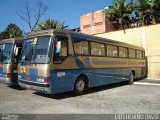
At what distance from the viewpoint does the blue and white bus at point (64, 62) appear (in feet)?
31.2

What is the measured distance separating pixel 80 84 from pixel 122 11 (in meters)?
19.2

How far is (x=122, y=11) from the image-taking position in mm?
28422

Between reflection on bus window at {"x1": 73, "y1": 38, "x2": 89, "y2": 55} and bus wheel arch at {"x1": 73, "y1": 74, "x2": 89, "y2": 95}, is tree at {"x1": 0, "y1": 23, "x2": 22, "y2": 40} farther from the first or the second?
bus wheel arch at {"x1": 73, "y1": 74, "x2": 89, "y2": 95}

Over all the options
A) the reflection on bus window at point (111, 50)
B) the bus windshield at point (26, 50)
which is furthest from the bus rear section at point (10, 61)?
the reflection on bus window at point (111, 50)

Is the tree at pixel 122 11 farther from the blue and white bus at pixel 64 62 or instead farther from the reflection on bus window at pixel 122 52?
the blue and white bus at pixel 64 62

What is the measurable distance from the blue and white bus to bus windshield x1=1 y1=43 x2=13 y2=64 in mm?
1709

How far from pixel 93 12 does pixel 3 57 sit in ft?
80.4

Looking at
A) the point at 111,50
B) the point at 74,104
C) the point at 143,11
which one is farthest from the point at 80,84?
the point at 143,11

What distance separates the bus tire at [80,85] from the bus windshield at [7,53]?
3792 millimetres

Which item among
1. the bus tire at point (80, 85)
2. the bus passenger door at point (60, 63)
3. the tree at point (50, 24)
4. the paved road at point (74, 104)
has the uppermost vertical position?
the tree at point (50, 24)

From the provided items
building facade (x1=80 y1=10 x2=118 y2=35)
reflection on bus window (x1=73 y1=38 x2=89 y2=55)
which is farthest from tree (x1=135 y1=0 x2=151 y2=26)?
reflection on bus window (x1=73 y1=38 x2=89 y2=55)

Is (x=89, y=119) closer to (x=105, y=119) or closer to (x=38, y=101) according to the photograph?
(x=105, y=119)

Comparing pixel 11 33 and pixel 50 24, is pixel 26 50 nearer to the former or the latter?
pixel 50 24

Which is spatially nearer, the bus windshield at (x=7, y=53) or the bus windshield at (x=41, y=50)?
the bus windshield at (x=41, y=50)
